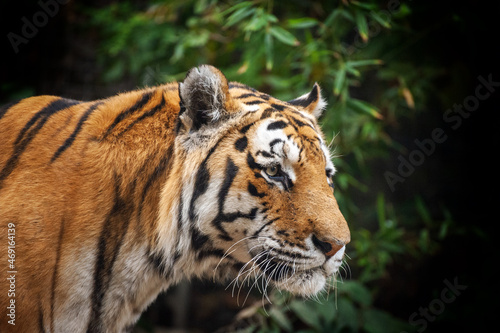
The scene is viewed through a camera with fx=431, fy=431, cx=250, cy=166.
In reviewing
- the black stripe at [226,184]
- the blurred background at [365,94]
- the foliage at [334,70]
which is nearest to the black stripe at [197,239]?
the black stripe at [226,184]

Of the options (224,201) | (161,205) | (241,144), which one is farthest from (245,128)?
(161,205)

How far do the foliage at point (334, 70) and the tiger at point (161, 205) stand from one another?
1224mm

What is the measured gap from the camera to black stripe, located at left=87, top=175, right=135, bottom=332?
1636 mm

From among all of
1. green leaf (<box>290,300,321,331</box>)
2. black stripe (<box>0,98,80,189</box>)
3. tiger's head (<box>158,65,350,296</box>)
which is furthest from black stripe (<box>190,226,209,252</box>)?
green leaf (<box>290,300,321,331</box>)

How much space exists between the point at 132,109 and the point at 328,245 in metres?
0.97

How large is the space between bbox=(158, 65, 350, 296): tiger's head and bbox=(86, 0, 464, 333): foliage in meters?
1.19

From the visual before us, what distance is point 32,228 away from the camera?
154 centimetres

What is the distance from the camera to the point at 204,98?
5.46 feet

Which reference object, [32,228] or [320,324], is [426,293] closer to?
[320,324]

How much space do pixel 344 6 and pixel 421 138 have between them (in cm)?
183

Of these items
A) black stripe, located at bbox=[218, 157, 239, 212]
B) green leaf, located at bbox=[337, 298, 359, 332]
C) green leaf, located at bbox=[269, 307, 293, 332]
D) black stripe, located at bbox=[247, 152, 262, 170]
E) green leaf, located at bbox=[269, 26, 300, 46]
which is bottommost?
green leaf, located at bbox=[269, 307, 293, 332]

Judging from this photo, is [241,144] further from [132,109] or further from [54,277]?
[54,277]

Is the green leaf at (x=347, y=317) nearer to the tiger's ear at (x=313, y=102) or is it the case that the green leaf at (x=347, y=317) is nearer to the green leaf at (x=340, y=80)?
the green leaf at (x=340, y=80)

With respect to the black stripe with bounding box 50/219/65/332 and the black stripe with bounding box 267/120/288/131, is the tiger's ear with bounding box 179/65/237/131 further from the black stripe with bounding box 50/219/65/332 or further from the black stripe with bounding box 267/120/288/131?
the black stripe with bounding box 50/219/65/332
